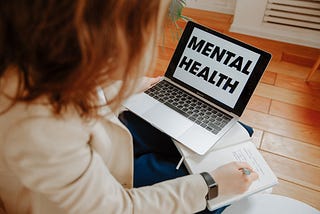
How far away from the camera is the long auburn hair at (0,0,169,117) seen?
350mm

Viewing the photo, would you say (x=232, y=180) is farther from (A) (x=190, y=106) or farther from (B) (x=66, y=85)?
(B) (x=66, y=85)

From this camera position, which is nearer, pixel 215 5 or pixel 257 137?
pixel 257 137

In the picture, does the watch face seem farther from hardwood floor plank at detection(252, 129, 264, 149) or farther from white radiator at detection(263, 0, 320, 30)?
white radiator at detection(263, 0, 320, 30)

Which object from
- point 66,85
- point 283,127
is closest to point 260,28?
point 283,127

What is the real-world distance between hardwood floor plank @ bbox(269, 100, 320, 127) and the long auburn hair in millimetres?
1369

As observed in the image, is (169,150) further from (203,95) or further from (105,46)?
(105,46)

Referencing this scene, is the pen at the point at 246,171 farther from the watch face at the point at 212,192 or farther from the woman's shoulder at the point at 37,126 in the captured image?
the woman's shoulder at the point at 37,126

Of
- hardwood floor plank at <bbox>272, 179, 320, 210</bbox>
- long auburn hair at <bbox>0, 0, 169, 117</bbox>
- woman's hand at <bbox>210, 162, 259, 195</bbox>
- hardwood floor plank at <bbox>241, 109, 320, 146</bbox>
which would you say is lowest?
hardwood floor plank at <bbox>272, 179, 320, 210</bbox>

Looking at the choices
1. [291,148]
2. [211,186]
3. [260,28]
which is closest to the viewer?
[211,186]

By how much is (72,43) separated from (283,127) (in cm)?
140

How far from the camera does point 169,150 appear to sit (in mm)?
874

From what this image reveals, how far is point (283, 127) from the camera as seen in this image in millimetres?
1562

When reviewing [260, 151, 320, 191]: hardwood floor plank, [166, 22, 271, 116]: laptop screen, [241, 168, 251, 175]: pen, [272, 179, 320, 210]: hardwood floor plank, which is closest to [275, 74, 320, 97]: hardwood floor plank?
[260, 151, 320, 191]: hardwood floor plank

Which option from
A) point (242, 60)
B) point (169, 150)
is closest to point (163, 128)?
point (169, 150)
